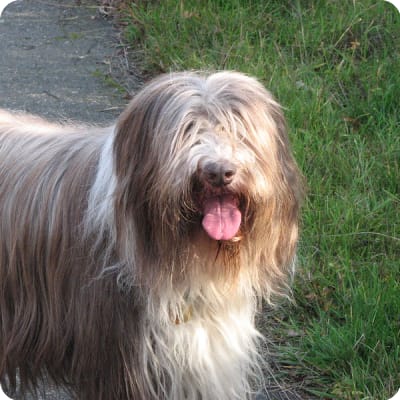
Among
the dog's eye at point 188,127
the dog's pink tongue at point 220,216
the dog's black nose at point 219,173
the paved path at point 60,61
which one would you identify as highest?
the dog's eye at point 188,127

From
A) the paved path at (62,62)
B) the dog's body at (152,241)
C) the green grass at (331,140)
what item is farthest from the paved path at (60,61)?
the dog's body at (152,241)

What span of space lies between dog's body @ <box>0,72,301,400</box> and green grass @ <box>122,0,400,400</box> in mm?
494

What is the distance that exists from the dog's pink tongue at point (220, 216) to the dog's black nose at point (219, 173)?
9cm

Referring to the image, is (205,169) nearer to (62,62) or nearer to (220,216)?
(220,216)

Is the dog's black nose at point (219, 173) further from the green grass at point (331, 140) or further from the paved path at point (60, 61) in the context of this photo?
the paved path at point (60, 61)

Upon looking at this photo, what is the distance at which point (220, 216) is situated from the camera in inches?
108

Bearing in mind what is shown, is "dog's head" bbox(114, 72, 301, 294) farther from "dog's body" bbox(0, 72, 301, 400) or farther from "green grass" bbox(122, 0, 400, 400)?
"green grass" bbox(122, 0, 400, 400)

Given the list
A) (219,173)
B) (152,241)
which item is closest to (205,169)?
(219,173)

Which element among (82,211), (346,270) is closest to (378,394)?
(346,270)

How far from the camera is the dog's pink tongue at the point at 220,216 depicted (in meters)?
2.75

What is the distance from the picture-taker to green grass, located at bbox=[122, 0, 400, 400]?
378 centimetres

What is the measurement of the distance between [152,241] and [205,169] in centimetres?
38

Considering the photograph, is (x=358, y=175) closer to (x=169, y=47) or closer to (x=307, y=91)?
(x=307, y=91)

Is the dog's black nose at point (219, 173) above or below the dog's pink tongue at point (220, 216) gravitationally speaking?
above
